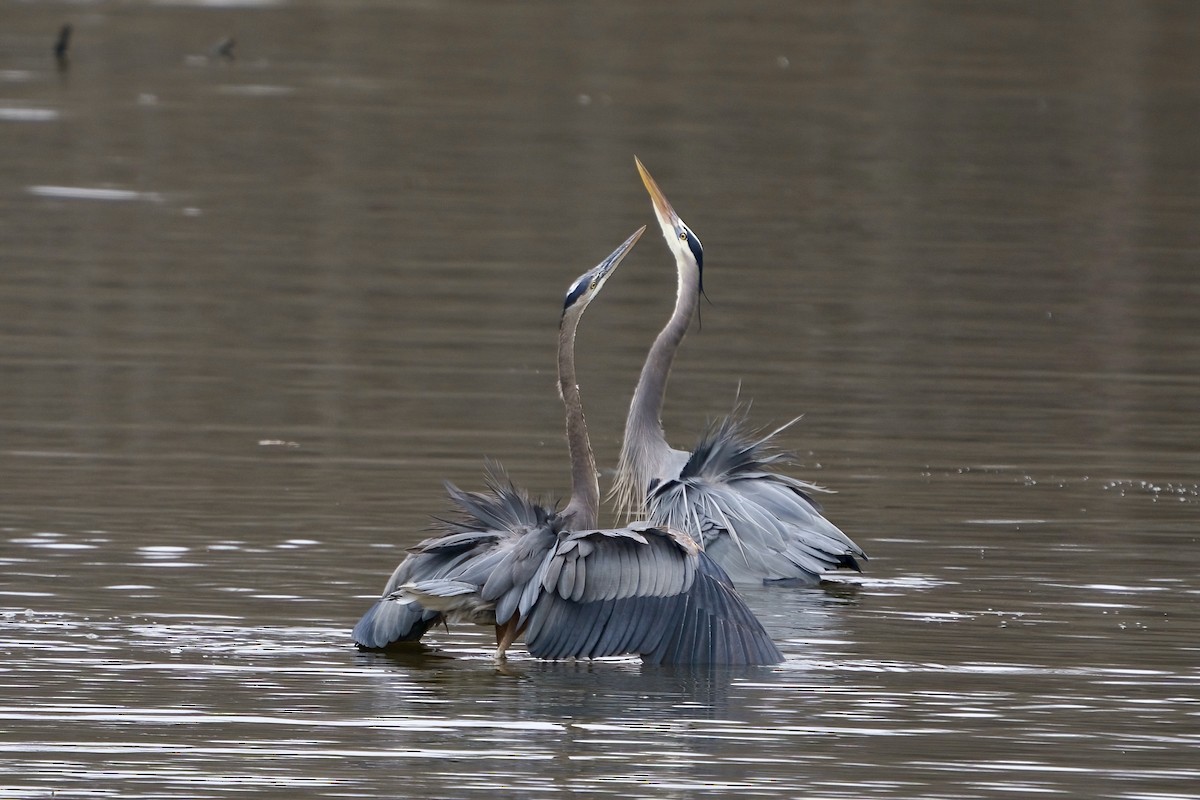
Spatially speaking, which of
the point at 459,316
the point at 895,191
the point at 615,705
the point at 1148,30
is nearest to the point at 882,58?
the point at 1148,30

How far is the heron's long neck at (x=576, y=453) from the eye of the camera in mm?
9172

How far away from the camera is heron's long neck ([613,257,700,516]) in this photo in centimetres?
1141

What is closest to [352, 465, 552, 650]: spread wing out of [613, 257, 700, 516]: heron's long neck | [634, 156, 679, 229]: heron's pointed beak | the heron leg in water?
the heron leg in water

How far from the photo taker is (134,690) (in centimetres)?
817

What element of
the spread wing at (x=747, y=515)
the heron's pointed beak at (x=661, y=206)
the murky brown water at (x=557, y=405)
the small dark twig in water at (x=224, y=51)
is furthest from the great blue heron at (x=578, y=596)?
the small dark twig in water at (x=224, y=51)

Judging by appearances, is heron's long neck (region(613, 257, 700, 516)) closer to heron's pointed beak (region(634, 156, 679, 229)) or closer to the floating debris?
heron's pointed beak (region(634, 156, 679, 229))

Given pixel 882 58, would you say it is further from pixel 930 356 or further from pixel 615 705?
pixel 615 705

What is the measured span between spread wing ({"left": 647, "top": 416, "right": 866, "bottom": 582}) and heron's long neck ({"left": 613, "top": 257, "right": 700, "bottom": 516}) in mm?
297

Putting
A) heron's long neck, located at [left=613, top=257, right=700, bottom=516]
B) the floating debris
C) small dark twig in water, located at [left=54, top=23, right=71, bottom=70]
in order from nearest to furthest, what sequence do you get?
heron's long neck, located at [left=613, top=257, right=700, bottom=516]
the floating debris
small dark twig in water, located at [left=54, top=23, right=71, bottom=70]

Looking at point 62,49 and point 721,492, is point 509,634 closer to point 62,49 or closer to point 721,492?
point 721,492

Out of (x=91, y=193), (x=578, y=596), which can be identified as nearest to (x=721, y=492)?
(x=578, y=596)

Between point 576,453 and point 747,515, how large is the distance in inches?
70.6

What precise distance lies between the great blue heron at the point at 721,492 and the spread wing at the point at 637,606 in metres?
1.80

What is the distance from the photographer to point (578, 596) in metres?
8.75
